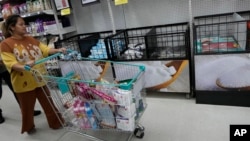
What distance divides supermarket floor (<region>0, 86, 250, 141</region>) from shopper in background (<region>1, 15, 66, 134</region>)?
0.21 metres

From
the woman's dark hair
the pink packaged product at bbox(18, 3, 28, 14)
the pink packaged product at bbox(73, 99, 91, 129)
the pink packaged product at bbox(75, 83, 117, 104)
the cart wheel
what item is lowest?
the cart wheel

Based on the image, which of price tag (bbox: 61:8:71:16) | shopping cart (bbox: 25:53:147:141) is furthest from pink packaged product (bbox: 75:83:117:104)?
price tag (bbox: 61:8:71:16)

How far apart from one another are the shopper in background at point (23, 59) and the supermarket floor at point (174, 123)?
0.70 feet

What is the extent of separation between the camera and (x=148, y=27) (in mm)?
2832

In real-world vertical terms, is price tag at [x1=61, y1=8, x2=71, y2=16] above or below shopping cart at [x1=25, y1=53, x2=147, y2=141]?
above

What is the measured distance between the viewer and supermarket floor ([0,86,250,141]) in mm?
1804

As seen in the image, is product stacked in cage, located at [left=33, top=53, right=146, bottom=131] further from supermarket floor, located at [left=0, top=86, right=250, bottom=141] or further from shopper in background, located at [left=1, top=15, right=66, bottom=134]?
supermarket floor, located at [left=0, top=86, right=250, bottom=141]

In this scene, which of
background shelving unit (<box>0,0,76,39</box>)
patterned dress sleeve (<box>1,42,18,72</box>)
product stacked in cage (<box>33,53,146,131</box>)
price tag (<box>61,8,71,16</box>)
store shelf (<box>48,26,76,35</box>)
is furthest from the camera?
store shelf (<box>48,26,76,35</box>)

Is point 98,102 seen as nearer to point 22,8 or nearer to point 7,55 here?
point 7,55

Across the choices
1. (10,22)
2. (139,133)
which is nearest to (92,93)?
(139,133)

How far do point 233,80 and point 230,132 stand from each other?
1.76 feet

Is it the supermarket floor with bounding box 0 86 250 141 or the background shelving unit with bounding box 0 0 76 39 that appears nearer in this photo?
the supermarket floor with bounding box 0 86 250 141

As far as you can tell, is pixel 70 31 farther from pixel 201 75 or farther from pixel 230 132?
pixel 230 132

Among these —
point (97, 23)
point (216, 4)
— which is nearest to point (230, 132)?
point (216, 4)
